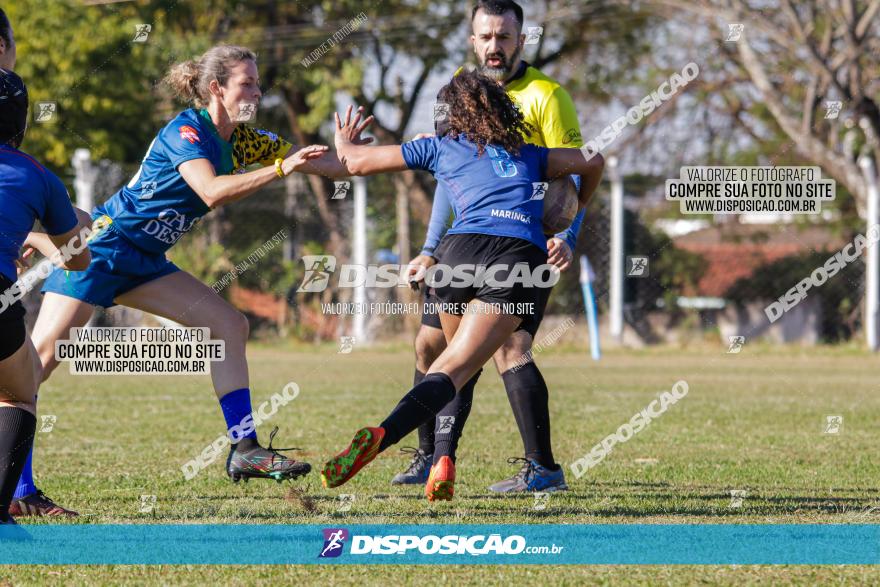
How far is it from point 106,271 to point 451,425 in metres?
1.80

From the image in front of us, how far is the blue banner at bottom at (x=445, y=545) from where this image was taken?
410 cm

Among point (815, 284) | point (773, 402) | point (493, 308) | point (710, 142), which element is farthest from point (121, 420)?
point (710, 142)

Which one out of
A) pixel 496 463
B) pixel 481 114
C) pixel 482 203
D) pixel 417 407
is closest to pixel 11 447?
pixel 417 407

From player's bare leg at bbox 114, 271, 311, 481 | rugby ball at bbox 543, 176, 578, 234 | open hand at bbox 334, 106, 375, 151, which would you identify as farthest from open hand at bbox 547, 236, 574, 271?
player's bare leg at bbox 114, 271, 311, 481

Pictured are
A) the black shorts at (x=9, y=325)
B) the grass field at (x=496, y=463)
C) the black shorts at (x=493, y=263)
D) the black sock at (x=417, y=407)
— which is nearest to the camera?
the grass field at (x=496, y=463)

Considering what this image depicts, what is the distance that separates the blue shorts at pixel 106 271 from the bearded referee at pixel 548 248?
4.38 feet

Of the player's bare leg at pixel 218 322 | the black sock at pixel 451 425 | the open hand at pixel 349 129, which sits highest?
the open hand at pixel 349 129

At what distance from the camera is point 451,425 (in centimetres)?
586

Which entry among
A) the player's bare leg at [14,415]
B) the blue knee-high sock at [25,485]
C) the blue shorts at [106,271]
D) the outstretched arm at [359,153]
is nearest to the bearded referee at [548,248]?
the outstretched arm at [359,153]

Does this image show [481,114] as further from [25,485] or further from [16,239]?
[25,485]

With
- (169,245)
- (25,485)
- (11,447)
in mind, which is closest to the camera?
(11,447)

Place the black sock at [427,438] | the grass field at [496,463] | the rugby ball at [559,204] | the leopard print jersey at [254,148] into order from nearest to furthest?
the grass field at [496,463]
the rugby ball at [559,204]
the leopard print jersey at [254,148]
the black sock at [427,438]

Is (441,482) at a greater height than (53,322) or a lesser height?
lesser

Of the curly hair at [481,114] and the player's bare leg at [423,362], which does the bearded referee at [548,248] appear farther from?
the curly hair at [481,114]
